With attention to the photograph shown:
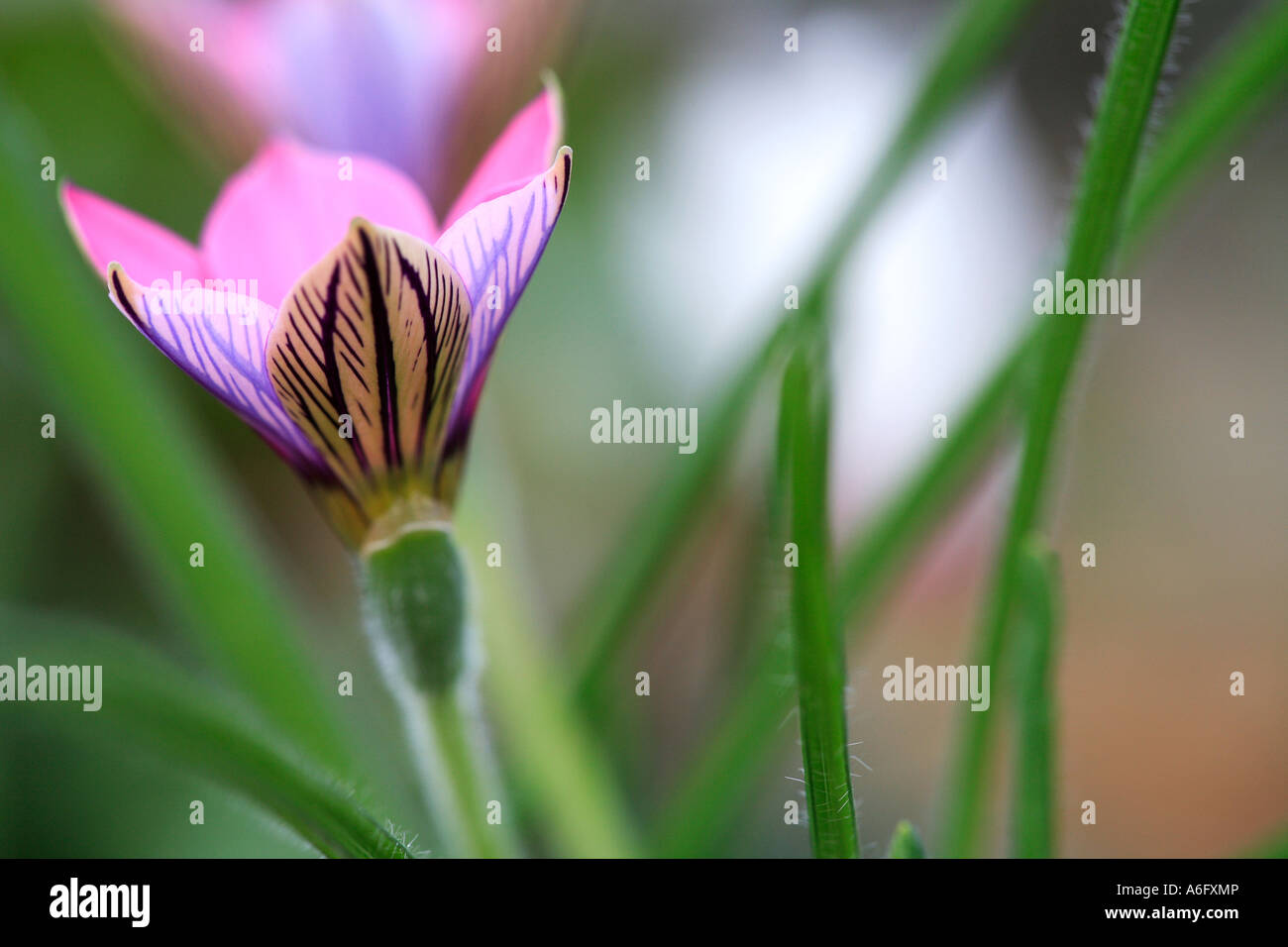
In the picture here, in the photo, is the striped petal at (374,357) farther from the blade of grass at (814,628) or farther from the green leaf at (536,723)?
the green leaf at (536,723)

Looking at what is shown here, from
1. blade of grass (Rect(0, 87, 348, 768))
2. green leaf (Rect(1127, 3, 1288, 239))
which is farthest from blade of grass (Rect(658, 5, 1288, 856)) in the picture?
blade of grass (Rect(0, 87, 348, 768))

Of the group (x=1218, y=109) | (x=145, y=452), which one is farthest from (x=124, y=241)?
(x=1218, y=109)

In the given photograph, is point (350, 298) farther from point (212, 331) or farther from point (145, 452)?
point (145, 452)

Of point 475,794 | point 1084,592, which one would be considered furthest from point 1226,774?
point 475,794

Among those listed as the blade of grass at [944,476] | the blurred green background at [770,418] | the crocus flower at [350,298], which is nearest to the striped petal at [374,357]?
the crocus flower at [350,298]

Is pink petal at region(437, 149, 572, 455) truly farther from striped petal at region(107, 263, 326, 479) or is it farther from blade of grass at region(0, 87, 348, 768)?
blade of grass at region(0, 87, 348, 768)

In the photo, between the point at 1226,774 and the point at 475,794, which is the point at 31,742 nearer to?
the point at 475,794
